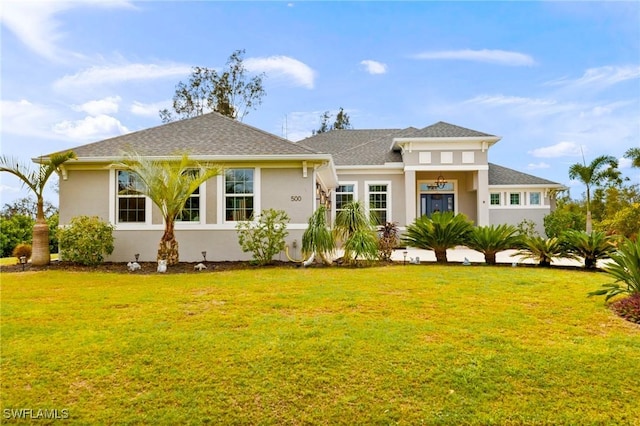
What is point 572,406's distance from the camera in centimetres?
329

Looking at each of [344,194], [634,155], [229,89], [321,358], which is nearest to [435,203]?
[344,194]

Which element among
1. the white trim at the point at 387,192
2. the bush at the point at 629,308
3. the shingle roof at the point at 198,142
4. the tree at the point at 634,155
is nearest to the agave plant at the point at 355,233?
the shingle roof at the point at 198,142

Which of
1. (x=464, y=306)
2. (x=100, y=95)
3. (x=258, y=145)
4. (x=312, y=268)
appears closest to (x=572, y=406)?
(x=464, y=306)

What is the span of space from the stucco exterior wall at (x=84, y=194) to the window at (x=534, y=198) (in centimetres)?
1952

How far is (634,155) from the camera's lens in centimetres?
1708

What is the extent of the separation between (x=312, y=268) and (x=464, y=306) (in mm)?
5102

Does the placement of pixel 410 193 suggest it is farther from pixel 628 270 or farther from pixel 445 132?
pixel 628 270

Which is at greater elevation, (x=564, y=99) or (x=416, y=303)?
(x=564, y=99)

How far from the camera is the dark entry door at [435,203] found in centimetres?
2008

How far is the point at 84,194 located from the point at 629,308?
13.6m

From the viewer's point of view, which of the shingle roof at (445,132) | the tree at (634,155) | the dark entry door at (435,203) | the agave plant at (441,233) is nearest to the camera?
the agave plant at (441,233)

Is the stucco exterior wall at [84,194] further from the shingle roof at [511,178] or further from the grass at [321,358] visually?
the shingle roof at [511,178]

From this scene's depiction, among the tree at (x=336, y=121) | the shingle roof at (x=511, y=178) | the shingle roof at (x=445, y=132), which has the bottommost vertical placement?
the shingle roof at (x=511, y=178)

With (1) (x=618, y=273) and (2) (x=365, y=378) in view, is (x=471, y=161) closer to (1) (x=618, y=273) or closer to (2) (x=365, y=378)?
(1) (x=618, y=273)
